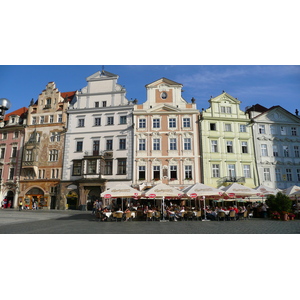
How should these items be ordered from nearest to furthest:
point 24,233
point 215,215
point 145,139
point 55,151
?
point 24,233 < point 215,215 < point 145,139 < point 55,151

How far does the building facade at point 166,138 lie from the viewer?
2481cm

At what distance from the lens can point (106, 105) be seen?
2734 cm

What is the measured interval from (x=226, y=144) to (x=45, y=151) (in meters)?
19.2

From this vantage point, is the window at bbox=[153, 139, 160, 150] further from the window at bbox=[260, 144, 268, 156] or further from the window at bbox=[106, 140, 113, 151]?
the window at bbox=[260, 144, 268, 156]

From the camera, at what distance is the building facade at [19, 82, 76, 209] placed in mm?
26953

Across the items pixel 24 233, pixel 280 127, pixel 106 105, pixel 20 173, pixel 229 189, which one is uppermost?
pixel 106 105

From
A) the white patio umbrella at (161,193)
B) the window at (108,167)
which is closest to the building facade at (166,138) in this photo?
the window at (108,167)

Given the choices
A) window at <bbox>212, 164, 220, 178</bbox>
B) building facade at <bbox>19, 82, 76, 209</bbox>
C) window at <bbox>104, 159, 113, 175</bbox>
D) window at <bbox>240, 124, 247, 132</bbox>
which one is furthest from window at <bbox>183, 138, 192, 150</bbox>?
building facade at <bbox>19, 82, 76, 209</bbox>

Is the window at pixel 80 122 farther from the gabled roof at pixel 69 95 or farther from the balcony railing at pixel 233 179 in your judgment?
the balcony railing at pixel 233 179

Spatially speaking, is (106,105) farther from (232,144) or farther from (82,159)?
(232,144)

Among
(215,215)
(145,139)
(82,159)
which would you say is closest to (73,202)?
(82,159)

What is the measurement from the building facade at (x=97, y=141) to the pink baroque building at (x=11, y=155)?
6.13 metres

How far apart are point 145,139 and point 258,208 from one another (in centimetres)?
1265

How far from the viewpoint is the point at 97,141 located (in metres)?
26.7
